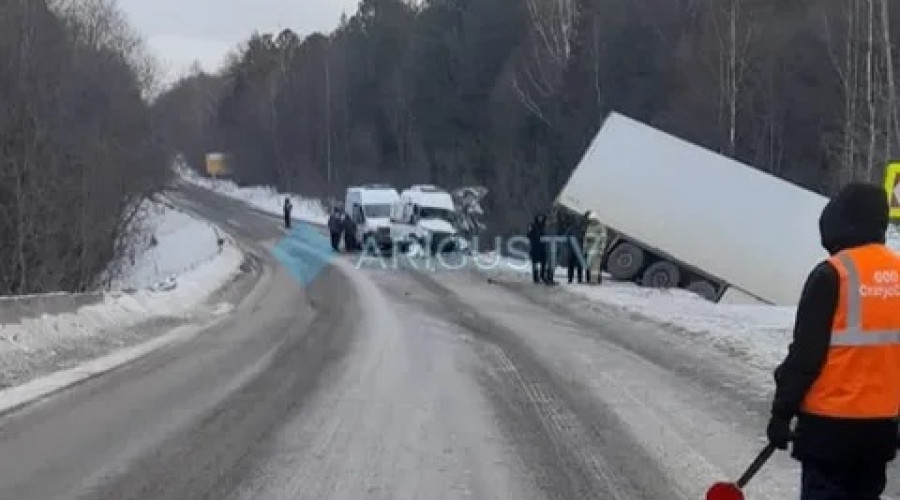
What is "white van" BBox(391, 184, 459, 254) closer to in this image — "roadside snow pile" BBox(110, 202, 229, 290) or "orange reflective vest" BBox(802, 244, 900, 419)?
"roadside snow pile" BBox(110, 202, 229, 290)

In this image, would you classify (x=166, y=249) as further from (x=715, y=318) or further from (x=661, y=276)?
Result: (x=715, y=318)

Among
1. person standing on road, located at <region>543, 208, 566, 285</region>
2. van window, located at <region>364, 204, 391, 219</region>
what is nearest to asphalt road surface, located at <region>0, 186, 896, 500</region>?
person standing on road, located at <region>543, 208, 566, 285</region>

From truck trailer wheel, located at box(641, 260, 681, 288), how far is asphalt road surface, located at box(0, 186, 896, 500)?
951 cm

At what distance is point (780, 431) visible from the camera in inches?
169

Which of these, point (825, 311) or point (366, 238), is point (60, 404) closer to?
point (825, 311)

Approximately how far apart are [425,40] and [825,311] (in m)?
82.4

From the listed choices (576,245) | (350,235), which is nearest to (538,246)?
(576,245)

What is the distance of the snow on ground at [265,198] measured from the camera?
244 feet

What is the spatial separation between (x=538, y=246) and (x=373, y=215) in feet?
53.0

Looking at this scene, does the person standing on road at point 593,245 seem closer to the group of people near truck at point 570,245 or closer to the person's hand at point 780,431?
the group of people near truck at point 570,245

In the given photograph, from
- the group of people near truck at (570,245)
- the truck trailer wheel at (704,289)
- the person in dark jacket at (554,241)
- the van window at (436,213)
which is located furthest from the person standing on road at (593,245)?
the van window at (436,213)

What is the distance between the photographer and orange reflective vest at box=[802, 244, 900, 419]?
4.23m

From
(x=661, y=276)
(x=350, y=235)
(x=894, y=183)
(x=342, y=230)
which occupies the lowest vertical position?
(x=350, y=235)

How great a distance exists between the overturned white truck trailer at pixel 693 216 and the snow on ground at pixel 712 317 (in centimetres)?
113
